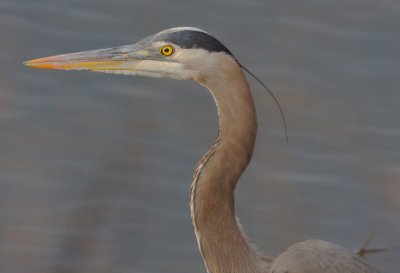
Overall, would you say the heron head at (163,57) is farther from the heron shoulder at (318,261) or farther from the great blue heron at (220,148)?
the heron shoulder at (318,261)

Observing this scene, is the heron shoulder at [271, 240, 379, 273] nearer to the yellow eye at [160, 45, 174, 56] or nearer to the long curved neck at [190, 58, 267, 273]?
the long curved neck at [190, 58, 267, 273]

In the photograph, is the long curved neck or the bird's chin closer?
the long curved neck

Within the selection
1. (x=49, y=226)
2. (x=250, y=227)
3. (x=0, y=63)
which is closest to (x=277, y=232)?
(x=250, y=227)

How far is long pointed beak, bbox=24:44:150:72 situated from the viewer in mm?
4996

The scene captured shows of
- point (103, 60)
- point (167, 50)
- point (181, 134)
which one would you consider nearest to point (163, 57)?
point (167, 50)

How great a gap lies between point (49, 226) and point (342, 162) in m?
1.54

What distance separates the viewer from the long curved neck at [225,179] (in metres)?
4.73

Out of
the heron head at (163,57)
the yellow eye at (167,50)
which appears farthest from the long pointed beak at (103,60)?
the yellow eye at (167,50)

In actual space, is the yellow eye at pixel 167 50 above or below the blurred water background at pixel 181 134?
above

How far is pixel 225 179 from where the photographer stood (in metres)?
4.80

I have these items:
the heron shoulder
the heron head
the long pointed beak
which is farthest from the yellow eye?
the heron shoulder

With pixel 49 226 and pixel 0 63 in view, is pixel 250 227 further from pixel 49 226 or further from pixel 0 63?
pixel 0 63

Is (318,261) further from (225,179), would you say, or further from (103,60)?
(103,60)

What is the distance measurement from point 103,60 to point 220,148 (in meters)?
0.62
